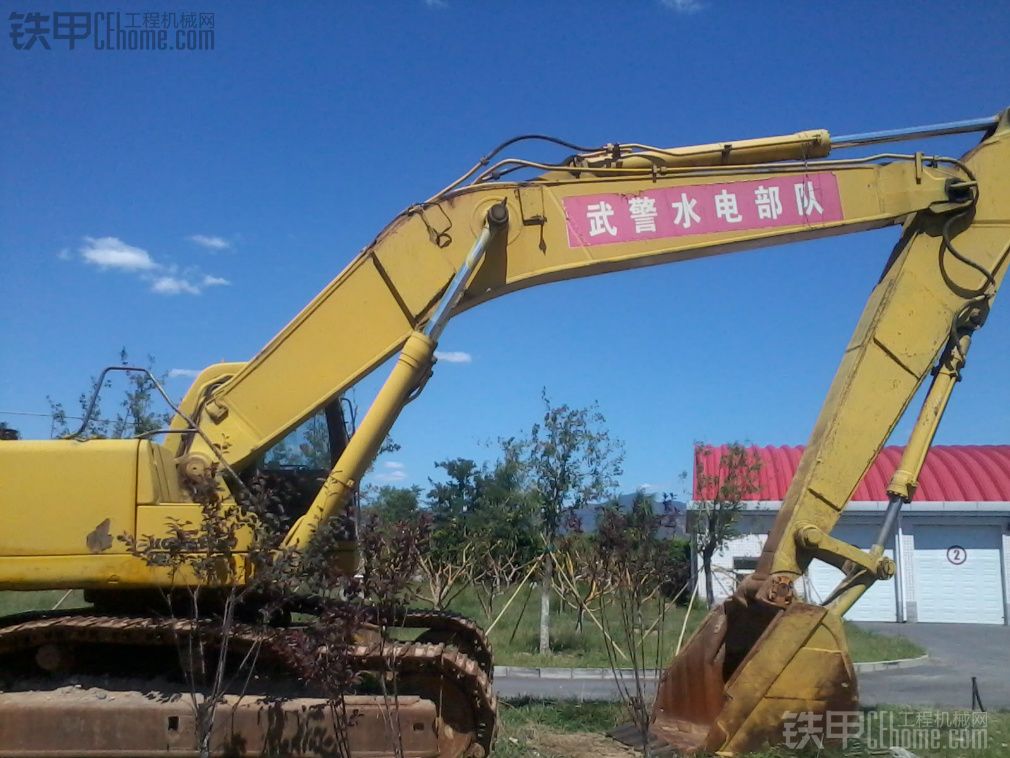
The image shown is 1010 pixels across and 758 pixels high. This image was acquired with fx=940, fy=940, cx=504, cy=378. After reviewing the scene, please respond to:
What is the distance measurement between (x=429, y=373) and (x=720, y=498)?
1604cm

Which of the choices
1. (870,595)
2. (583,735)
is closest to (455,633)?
(583,735)

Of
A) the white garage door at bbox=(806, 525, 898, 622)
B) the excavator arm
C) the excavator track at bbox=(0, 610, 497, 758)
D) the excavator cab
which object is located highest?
the excavator arm

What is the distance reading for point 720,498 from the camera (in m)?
21.8

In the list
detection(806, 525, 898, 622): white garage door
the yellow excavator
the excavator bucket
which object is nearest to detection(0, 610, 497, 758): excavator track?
the yellow excavator

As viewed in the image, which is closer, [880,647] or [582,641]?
[582,641]

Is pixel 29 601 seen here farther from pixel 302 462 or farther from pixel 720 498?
pixel 302 462

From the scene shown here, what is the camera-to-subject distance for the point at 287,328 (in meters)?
7.07

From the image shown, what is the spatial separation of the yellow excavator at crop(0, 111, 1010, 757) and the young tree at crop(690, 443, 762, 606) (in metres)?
13.9

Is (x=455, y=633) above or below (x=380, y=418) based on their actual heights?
below

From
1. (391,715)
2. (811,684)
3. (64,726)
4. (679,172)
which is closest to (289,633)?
(391,715)

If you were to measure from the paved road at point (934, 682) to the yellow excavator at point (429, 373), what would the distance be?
420 cm

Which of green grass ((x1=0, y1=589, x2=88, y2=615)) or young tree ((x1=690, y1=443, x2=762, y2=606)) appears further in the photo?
young tree ((x1=690, y1=443, x2=762, y2=606))

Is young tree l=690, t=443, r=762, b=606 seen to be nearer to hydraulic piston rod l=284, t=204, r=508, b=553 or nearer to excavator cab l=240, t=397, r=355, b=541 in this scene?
excavator cab l=240, t=397, r=355, b=541

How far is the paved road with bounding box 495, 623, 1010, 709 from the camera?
12.5m
